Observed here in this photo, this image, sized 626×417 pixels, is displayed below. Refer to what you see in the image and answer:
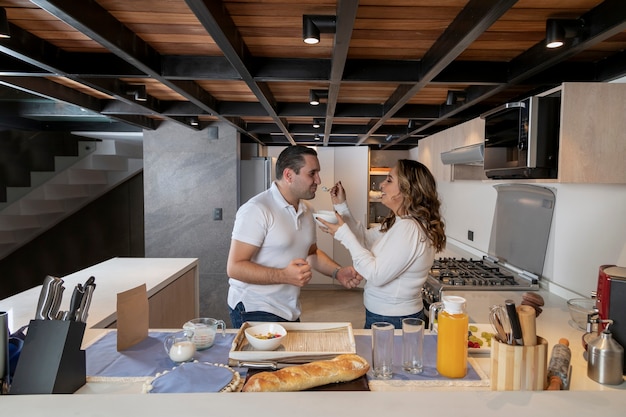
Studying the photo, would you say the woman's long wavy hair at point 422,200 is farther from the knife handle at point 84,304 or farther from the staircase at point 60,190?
the staircase at point 60,190

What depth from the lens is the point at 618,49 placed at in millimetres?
2076

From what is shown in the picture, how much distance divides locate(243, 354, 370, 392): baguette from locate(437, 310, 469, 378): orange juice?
24 centimetres

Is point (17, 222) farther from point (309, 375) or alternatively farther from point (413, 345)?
point (413, 345)

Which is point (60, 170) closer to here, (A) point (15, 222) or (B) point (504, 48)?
(A) point (15, 222)

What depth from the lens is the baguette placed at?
3.79ft

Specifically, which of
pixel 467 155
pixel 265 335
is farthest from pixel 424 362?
pixel 467 155

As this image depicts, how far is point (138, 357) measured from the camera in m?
1.45

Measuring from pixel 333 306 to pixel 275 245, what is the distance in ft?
12.3

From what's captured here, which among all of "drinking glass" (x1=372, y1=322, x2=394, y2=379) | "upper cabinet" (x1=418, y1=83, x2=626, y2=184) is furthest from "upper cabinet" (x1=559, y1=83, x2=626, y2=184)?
"drinking glass" (x1=372, y1=322, x2=394, y2=379)

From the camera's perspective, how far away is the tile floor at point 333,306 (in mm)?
5118

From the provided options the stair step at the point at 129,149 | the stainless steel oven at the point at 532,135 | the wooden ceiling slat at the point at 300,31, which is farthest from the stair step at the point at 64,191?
the stainless steel oven at the point at 532,135

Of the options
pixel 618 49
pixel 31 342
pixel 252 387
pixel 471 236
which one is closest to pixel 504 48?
pixel 618 49

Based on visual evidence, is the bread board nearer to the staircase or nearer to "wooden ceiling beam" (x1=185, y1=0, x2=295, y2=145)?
"wooden ceiling beam" (x1=185, y1=0, x2=295, y2=145)

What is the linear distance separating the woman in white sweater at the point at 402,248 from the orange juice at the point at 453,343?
65 centimetres
